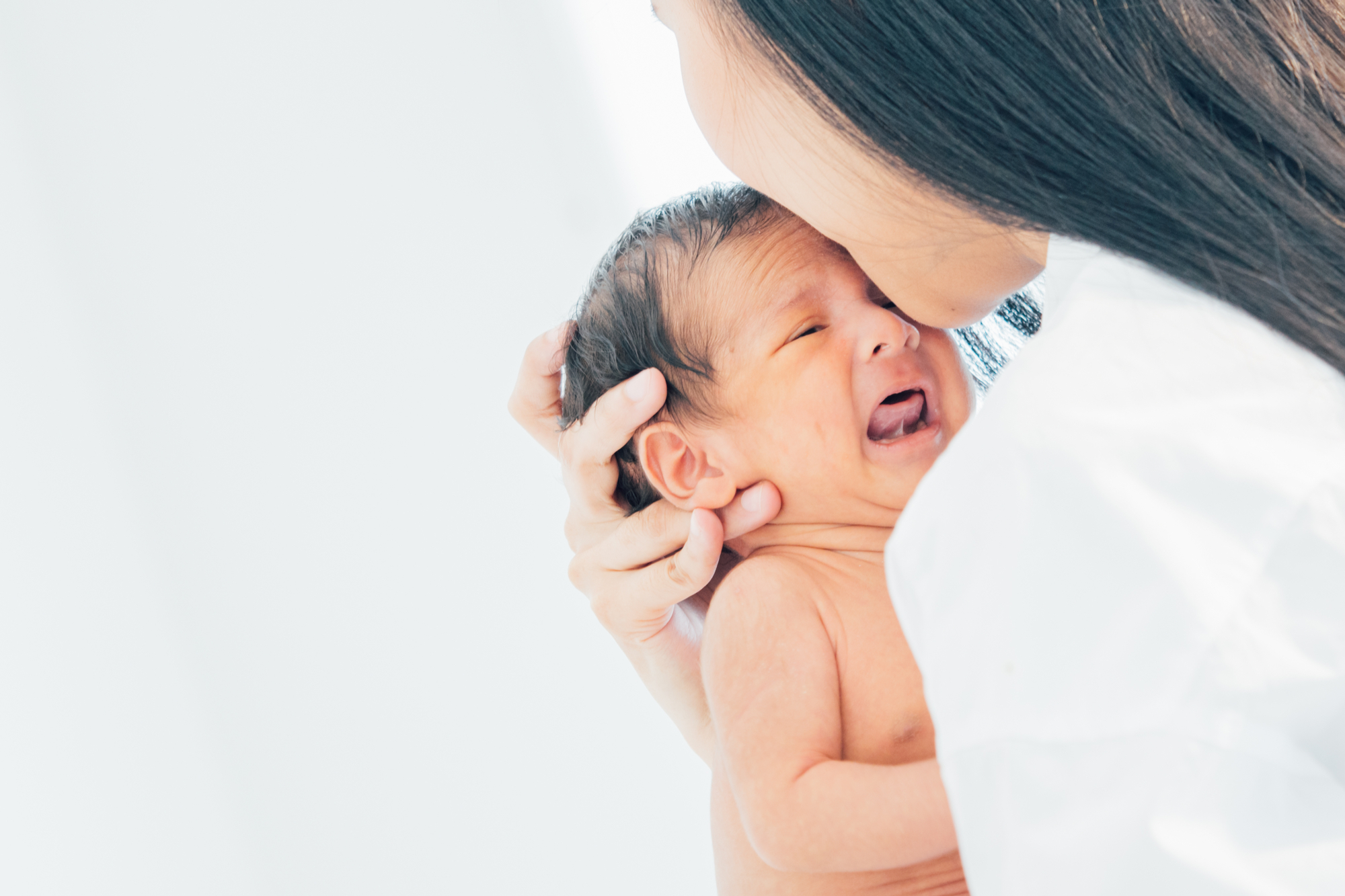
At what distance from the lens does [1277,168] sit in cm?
58

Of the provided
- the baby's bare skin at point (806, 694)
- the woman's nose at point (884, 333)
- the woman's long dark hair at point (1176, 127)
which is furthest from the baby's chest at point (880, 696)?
the woman's long dark hair at point (1176, 127)

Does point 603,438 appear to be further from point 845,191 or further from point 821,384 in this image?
point 845,191

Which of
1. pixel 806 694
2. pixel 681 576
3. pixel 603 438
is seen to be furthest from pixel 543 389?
pixel 806 694

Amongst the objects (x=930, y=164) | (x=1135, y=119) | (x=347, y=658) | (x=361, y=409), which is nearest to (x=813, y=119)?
(x=930, y=164)

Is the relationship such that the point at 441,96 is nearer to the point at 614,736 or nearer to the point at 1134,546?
the point at 614,736

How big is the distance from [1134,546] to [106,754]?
5.19 feet

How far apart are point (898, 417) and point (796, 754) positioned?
1.18 feet

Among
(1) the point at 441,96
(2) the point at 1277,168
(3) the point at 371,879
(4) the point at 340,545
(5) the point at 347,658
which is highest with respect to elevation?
(1) the point at 441,96

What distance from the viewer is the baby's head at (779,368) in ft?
3.29

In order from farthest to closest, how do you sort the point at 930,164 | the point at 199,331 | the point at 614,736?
the point at 614,736 < the point at 199,331 < the point at 930,164

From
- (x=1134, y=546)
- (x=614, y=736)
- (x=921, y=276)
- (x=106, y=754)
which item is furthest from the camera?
(x=614, y=736)

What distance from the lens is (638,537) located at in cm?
109

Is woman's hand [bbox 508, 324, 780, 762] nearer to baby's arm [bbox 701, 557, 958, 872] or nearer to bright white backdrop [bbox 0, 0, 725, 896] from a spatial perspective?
baby's arm [bbox 701, 557, 958, 872]

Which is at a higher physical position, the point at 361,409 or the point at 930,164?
the point at 930,164
